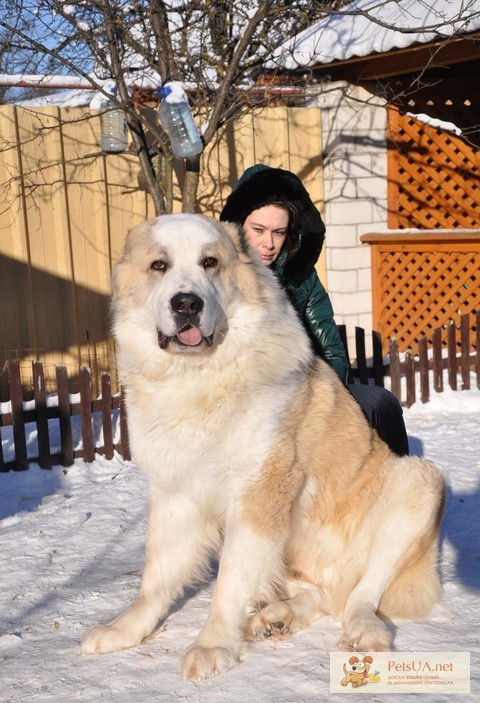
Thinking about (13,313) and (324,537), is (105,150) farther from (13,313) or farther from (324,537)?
(324,537)

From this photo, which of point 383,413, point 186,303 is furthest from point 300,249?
point 186,303

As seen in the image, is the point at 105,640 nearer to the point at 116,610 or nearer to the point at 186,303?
the point at 116,610

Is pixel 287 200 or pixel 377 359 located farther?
pixel 377 359

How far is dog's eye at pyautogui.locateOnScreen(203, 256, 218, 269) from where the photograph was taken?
246cm

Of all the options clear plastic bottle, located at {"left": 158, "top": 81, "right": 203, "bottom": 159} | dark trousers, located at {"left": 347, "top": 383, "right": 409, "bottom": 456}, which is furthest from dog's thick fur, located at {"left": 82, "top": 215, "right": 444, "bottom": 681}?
clear plastic bottle, located at {"left": 158, "top": 81, "right": 203, "bottom": 159}

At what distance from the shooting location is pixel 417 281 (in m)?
7.98

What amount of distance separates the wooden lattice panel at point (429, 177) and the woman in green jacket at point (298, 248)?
5131mm

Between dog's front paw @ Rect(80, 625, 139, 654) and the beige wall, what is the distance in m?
4.43

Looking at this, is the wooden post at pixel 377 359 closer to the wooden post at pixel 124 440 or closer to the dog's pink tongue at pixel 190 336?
the wooden post at pixel 124 440

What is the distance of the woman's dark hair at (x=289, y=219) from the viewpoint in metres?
3.12

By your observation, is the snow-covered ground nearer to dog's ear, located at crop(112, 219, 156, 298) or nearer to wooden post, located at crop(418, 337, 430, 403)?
dog's ear, located at crop(112, 219, 156, 298)

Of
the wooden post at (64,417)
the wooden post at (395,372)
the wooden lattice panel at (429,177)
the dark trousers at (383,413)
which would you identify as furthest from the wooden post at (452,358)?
the dark trousers at (383,413)

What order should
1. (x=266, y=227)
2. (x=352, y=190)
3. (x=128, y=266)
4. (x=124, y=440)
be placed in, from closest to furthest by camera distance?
(x=128, y=266) → (x=266, y=227) → (x=124, y=440) → (x=352, y=190)

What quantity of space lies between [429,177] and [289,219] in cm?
576
